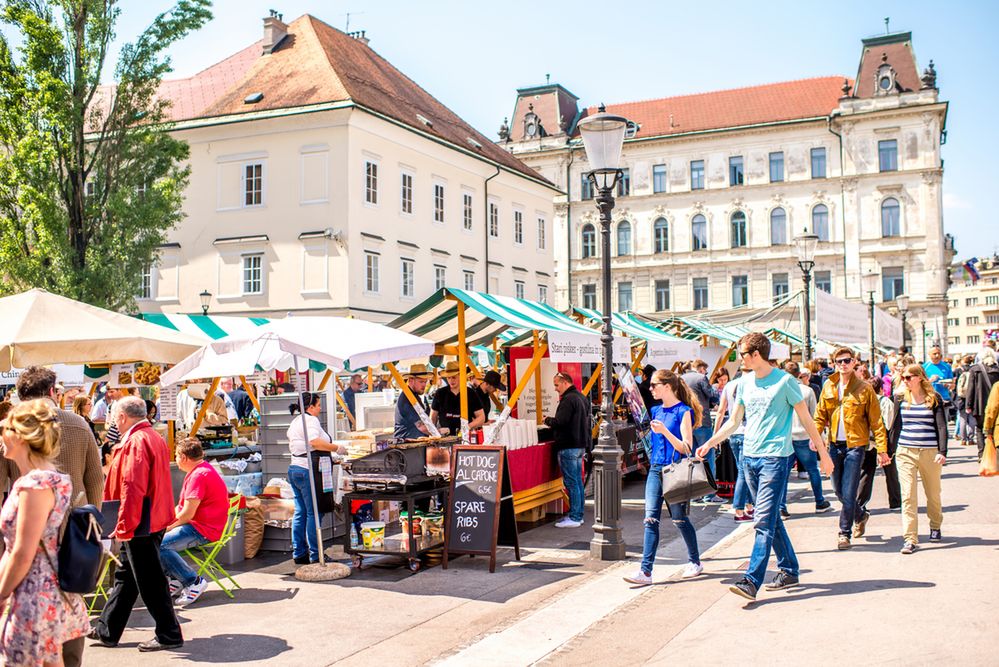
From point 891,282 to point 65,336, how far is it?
2261 inches

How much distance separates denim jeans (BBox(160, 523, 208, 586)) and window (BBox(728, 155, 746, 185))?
60.0 m

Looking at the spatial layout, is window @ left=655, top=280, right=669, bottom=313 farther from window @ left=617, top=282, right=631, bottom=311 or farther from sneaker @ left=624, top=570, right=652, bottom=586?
sneaker @ left=624, top=570, right=652, bottom=586

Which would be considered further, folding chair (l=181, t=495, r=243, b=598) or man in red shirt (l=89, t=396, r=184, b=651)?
folding chair (l=181, t=495, r=243, b=598)

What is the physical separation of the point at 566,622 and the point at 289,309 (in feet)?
90.7

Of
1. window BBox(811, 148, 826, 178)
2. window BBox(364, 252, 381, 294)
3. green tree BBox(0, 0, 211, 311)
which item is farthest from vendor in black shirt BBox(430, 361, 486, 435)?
window BBox(811, 148, 826, 178)

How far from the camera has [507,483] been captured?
9547 mm

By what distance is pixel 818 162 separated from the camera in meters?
61.8

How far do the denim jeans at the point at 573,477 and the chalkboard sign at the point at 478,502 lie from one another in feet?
6.79

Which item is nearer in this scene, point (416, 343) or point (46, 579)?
point (46, 579)

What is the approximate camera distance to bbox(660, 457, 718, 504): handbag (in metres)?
7.91

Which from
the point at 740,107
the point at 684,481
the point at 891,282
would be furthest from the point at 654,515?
the point at 740,107

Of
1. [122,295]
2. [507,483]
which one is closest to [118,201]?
[122,295]

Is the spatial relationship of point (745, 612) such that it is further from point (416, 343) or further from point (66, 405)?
point (66, 405)

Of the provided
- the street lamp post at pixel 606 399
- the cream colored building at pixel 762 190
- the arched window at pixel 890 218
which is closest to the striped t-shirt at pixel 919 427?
the street lamp post at pixel 606 399
